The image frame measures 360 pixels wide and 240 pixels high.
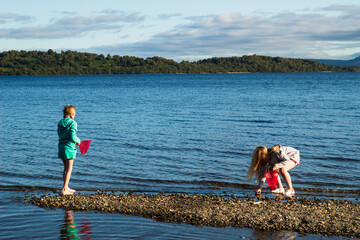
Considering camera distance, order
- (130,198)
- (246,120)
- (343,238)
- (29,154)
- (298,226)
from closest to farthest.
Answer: (343,238), (298,226), (130,198), (29,154), (246,120)

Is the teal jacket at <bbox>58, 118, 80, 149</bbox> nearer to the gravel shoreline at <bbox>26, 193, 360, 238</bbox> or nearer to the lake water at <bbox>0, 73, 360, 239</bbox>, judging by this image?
the gravel shoreline at <bbox>26, 193, 360, 238</bbox>

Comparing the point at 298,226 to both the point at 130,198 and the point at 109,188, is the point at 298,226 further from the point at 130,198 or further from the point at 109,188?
the point at 109,188

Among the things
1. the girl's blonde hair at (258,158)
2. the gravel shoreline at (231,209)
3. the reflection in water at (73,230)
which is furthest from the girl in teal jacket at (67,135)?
the girl's blonde hair at (258,158)

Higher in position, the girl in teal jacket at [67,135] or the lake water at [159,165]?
the girl in teal jacket at [67,135]

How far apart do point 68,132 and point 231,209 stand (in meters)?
4.36

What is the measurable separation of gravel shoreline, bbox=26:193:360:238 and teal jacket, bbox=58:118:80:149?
1.35 meters

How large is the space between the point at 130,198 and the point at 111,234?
8.10ft

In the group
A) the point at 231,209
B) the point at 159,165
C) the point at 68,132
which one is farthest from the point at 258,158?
the point at 159,165

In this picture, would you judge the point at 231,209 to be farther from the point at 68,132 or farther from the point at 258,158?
the point at 68,132

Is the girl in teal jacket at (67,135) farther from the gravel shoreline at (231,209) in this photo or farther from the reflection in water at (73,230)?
the reflection in water at (73,230)

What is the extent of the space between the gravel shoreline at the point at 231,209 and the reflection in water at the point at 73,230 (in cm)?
90

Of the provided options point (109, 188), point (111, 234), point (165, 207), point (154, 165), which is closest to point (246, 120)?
point (154, 165)

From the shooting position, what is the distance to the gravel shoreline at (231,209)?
8.20 meters

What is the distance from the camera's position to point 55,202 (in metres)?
9.87
